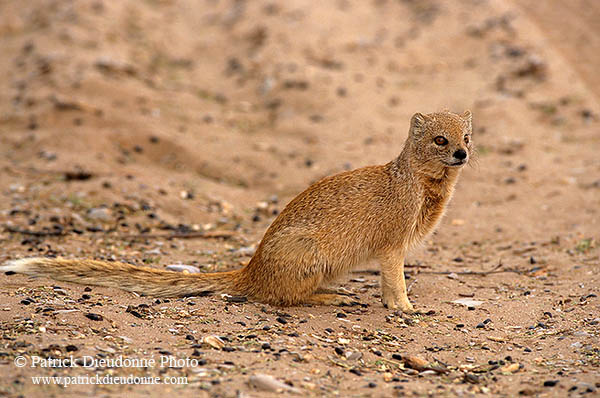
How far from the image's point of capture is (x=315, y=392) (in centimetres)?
404

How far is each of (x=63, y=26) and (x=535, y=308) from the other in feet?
39.5

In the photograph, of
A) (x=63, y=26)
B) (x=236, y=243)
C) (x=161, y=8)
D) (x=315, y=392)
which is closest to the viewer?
(x=315, y=392)

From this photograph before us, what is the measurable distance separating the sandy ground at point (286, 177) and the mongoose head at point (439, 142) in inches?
49.8

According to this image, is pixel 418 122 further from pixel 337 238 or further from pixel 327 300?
pixel 327 300

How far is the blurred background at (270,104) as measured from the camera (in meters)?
8.32

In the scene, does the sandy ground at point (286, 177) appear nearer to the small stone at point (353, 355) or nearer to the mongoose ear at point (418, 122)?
the small stone at point (353, 355)

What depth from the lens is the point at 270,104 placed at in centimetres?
1200

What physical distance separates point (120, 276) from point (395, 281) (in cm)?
230

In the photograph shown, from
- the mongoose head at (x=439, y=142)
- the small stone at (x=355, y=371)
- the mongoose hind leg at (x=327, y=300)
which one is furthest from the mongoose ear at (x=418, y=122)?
the small stone at (x=355, y=371)

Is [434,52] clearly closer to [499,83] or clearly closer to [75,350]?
[499,83]

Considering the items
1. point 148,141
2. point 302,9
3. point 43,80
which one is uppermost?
point 302,9

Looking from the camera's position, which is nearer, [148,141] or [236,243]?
[236,243]

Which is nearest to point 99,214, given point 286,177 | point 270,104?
point 286,177

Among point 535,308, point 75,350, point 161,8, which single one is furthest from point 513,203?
point 161,8
